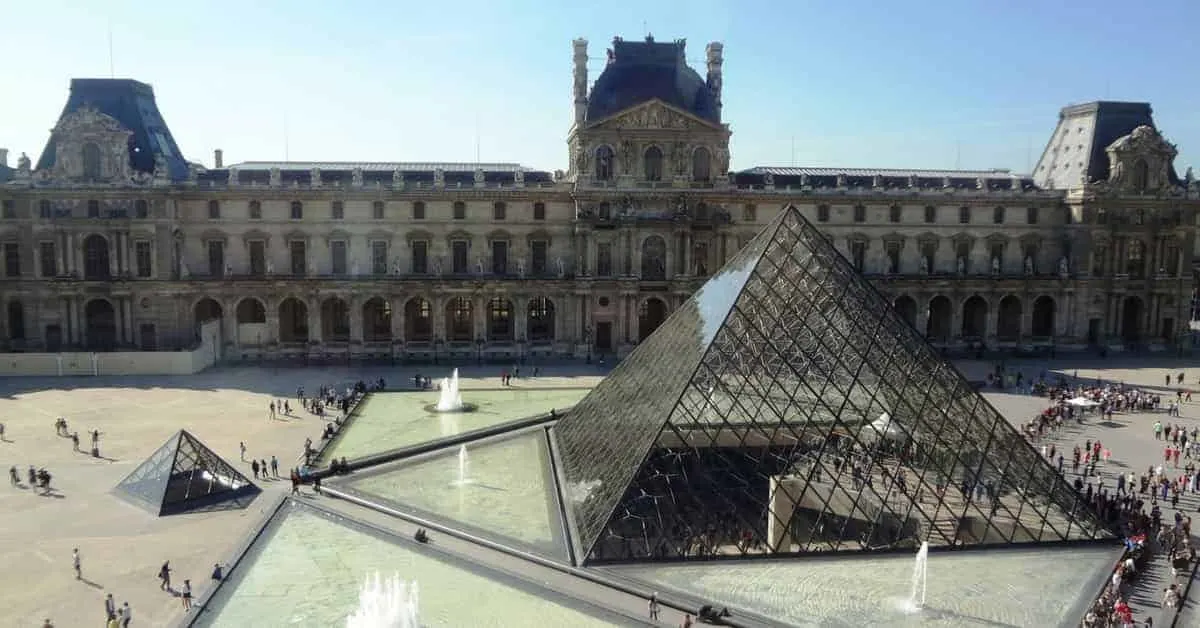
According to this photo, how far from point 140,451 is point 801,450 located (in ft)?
65.7

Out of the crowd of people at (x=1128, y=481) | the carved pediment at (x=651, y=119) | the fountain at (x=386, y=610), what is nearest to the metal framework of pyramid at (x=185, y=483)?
the fountain at (x=386, y=610)

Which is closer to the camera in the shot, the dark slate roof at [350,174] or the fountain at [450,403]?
the fountain at [450,403]

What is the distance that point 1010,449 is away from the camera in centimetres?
2166

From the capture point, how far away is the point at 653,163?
4681 cm

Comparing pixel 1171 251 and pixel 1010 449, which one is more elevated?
pixel 1171 251

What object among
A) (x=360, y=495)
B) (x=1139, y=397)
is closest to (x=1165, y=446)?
(x=1139, y=397)

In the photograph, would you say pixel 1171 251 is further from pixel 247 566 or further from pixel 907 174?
pixel 247 566

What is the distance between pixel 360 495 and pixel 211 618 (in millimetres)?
6887

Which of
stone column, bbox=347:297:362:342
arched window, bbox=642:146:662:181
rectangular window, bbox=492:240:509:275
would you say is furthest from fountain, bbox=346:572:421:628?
arched window, bbox=642:146:662:181

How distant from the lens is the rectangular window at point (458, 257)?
47312 millimetres

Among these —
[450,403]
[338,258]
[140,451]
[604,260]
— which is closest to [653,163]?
[604,260]

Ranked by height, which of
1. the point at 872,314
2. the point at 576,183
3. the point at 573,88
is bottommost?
the point at 872,314

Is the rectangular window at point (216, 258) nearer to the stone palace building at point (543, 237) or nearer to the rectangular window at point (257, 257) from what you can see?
the stone palace building at point (543, 237)

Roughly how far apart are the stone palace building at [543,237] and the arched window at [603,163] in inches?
6.8
